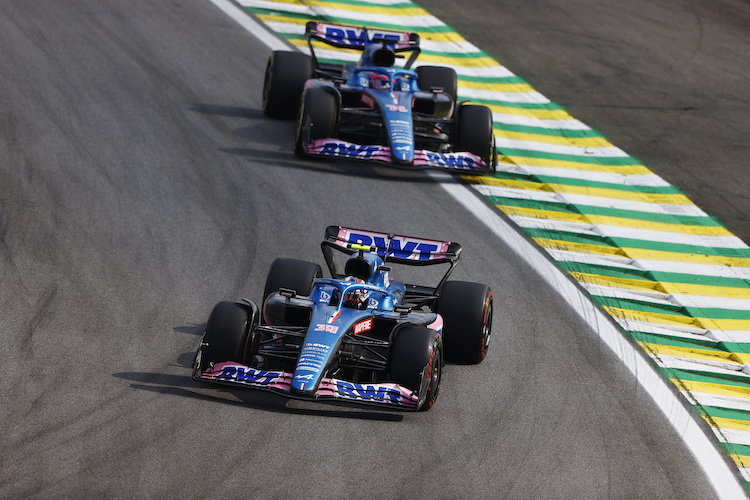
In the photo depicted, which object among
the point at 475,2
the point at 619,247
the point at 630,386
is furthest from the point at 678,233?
the point at 475,2

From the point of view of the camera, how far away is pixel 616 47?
23.8m

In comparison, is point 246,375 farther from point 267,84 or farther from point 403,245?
point 267,84

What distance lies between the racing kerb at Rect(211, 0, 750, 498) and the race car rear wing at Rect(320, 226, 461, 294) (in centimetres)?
240

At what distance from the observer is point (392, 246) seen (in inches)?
462

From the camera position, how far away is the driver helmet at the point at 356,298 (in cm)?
1070

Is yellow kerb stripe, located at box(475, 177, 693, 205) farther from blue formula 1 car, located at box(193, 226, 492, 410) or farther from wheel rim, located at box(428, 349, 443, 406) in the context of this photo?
wheel rim, located at box(428, 349, 443, 406)

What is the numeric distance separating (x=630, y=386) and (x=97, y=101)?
10804 millimetres

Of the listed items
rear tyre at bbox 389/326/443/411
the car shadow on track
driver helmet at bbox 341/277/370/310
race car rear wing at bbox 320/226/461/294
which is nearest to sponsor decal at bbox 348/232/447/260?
race car rear wing at bbox 320/226/461/294

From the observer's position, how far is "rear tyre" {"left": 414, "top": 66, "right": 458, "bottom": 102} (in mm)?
18422

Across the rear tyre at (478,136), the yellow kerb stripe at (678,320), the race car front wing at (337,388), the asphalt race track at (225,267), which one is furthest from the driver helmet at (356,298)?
the rear tyre at (478,136)

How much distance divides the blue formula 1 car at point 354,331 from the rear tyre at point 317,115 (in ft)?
16.9

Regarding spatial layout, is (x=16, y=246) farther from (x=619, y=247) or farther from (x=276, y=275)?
(x=619, y=247)

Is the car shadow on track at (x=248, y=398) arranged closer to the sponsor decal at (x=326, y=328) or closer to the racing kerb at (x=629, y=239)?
the sponsor decal at (x=326, y=328)

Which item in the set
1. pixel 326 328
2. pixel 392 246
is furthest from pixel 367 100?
pixel 326 328
